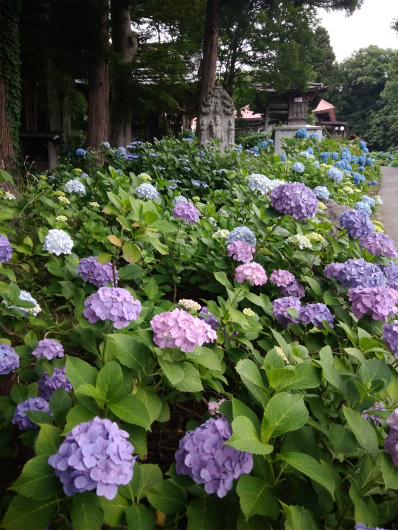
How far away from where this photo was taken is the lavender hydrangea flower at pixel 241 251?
77.2 inches

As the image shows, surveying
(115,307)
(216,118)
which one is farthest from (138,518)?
(216,118)

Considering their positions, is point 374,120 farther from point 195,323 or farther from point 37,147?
point 195,323

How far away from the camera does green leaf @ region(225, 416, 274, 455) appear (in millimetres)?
776

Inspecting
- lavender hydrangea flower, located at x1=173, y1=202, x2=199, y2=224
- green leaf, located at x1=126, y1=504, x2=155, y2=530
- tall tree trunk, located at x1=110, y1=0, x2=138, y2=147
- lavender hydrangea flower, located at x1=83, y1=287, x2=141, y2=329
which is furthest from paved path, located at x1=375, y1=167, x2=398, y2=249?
tall tree trunk, located at x1=110, y1=0, x2=138, y2=147

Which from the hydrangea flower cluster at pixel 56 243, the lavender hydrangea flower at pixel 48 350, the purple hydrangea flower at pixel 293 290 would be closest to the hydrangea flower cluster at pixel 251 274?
the purple hydrangea flower at pixel 293 290

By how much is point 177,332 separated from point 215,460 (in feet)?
0.96

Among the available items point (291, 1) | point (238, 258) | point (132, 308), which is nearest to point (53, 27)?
point (291, 1)

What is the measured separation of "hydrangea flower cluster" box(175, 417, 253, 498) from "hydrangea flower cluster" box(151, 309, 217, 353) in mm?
205

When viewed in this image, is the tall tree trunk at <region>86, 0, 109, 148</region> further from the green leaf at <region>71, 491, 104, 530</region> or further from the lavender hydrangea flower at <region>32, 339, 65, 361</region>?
the green leaf at <region>71, 491, 104, 530</region>

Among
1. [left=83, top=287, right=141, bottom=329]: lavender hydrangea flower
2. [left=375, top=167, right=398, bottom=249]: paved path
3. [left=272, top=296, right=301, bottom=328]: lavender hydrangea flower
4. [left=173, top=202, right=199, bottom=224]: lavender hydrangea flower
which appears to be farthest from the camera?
[left=375, top=167, right=398, bottom=249]: paved path

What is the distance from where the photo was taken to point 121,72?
998 centimetres

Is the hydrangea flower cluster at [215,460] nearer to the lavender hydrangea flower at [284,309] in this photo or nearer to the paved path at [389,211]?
the lavender hydrangea flower at [284,309]

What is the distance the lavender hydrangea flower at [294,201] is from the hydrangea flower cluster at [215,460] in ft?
4.31

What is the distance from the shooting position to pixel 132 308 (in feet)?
3.72
